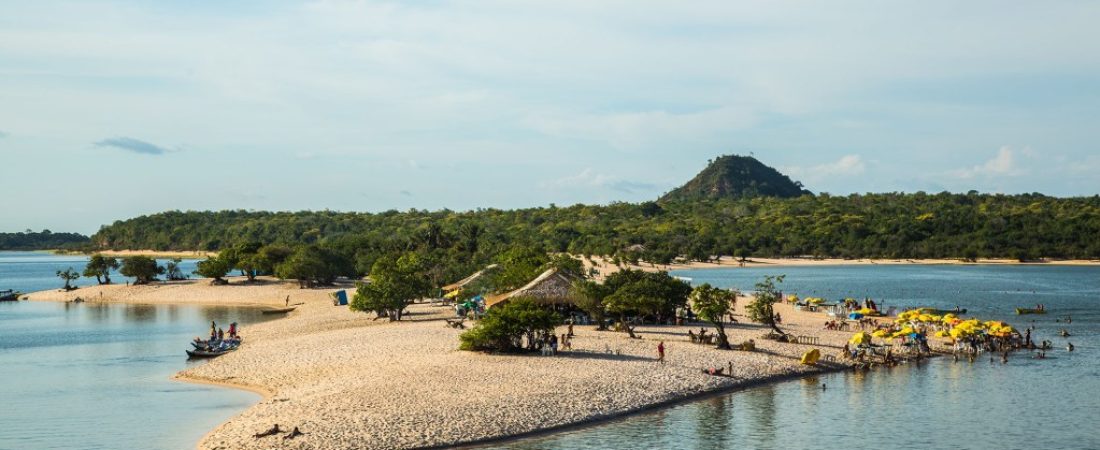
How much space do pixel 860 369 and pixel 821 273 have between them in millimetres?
77989

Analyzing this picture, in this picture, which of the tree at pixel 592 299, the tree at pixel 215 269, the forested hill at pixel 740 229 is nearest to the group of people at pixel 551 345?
the tree at pixel 592 299

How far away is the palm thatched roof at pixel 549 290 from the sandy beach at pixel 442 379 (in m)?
2.03

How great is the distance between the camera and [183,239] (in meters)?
188

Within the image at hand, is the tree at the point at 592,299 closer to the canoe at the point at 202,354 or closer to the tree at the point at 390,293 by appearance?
the tree at the point at 390,293

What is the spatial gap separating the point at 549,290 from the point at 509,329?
10848mm

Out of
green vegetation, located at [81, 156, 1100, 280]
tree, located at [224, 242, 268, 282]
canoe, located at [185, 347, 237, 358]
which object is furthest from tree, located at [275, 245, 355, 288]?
canoe, located at [185, 347, 237, 358]

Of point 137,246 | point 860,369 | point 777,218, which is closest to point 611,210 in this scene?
point 777,218

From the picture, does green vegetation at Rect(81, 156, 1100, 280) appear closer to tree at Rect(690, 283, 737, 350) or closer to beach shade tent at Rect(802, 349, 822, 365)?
tree at Rect(690, 283, 737, 350)

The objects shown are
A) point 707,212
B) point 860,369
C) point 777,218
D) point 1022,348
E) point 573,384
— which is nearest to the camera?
point 573,384

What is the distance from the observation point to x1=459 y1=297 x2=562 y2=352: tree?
3619 centimetres

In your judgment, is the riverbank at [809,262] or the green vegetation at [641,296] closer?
the green vegetation at [641,296]

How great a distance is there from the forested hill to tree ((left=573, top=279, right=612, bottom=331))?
164 feet

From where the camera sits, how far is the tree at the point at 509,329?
36.2 meters

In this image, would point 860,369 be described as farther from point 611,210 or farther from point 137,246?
point 137,246
